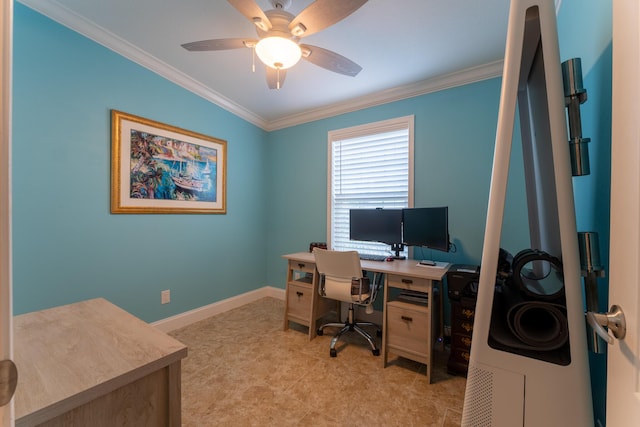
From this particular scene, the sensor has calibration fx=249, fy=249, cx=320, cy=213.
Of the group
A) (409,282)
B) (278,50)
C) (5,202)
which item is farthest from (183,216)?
(5,202)

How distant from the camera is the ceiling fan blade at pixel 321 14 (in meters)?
1.26

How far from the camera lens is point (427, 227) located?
86.7 inches

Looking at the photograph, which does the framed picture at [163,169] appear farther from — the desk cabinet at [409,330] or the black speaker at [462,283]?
the black speaker at [462,283]

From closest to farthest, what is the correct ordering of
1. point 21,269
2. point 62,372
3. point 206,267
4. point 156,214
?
point 62,372 → point 21,269 → point 156,214 → point 206,267

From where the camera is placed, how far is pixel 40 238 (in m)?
1.75

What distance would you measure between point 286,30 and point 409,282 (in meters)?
1.94

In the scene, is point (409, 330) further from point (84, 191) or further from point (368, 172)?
point (84, 191)

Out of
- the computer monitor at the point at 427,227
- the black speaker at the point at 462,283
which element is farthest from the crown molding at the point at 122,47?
the black speaker at the point at 462,283

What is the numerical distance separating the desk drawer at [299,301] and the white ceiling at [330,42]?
2118 millimetres

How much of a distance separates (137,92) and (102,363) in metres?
2.39

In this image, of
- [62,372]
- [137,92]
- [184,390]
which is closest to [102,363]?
[62,372]

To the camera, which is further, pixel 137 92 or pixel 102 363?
pixel 137 92

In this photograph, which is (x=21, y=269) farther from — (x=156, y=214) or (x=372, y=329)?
(x=372, y=329)

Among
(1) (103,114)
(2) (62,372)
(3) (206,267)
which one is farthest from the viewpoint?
(3) (206,267)
